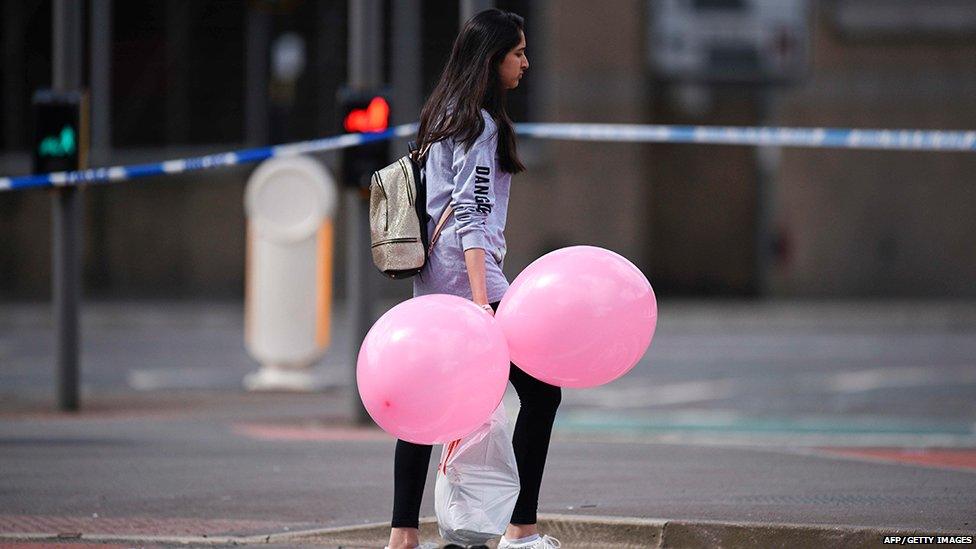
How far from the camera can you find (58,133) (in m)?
11.4

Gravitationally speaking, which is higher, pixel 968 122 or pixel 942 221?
pixel 968 122

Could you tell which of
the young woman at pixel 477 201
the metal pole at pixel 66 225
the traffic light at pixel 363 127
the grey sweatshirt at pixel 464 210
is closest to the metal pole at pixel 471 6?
the traffic light at pixel 363 127

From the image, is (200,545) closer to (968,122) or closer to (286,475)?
(286,475)

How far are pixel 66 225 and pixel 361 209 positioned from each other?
2.15 metres

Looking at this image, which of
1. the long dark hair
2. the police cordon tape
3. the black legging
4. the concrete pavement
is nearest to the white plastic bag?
the black legging

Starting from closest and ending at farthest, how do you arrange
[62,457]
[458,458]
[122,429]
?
1. [458,458]
2. [62,457]
3. [122,429]

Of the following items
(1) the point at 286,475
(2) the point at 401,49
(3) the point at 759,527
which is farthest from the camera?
(2) the point at 401,49

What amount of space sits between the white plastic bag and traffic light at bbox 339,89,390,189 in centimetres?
548

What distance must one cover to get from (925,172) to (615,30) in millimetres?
6703

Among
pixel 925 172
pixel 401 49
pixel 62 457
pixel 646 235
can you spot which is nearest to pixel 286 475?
pixel 62 457

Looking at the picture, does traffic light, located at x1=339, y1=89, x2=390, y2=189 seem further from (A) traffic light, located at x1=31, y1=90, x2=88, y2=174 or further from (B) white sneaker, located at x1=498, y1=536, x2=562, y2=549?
(B) white sneaker, located at x1=498, y1=536, x2=562, y2=549

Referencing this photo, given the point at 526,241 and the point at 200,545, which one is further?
the point at 526,241

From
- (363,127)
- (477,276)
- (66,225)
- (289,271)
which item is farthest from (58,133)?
(477,276)

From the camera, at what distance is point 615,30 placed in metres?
29.8
